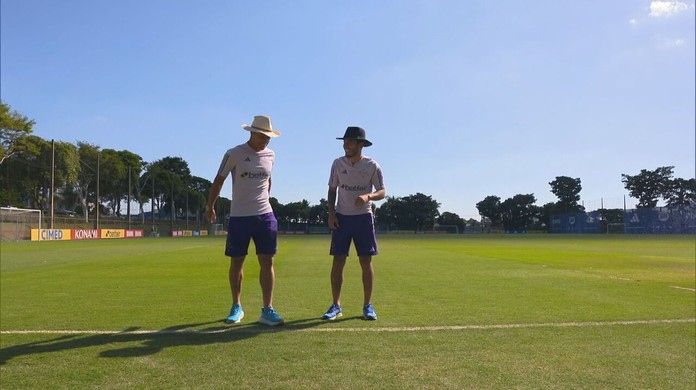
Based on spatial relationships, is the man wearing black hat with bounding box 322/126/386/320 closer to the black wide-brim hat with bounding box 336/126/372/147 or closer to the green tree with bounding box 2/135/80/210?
the black wide-brim hat with bounding box 336/126/372/147

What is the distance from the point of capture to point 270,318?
4621 mm

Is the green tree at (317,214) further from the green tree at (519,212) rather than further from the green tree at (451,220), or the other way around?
the green tree at (519,212)

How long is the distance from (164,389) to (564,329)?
318 centimetres

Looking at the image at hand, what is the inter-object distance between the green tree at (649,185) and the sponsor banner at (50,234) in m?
69.4

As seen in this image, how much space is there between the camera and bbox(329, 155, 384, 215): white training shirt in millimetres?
5145

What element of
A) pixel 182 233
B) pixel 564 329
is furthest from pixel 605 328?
pixel 182 233

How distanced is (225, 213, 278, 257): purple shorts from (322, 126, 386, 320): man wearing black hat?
0.61m

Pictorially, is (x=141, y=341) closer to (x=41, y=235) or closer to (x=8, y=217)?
(x=8, y=217)

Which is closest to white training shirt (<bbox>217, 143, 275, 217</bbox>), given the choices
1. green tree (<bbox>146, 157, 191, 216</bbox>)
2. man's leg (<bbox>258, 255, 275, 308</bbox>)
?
man's leg (<bbox>258, 255, 275, 308</bbox>)

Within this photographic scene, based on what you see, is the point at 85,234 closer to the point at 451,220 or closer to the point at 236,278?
the point at 236,278

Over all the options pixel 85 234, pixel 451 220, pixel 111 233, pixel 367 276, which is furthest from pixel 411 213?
pixel 367 276

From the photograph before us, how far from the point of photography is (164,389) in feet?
9.56

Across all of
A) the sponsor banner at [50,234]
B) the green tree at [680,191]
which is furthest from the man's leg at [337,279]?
the green tree at [680,191]

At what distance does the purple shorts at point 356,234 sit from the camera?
511cm
